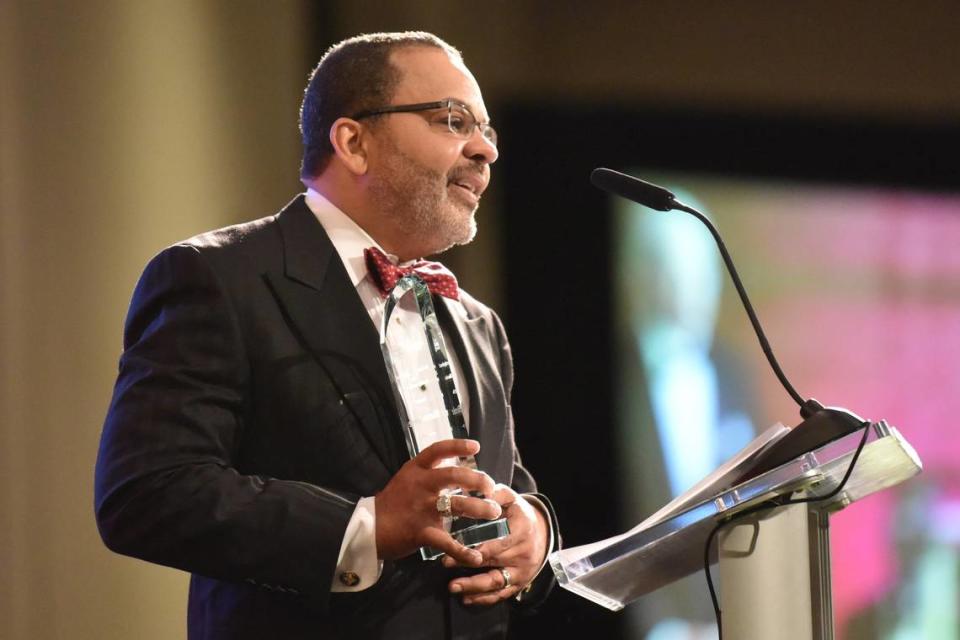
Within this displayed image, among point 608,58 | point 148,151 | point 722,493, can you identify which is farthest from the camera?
point 608,58

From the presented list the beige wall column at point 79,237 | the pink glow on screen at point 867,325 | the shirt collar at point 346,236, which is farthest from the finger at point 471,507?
the pink glow on screen at point 867,325

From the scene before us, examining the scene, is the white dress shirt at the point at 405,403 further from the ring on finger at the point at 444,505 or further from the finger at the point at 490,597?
the finger at the point at 490,597

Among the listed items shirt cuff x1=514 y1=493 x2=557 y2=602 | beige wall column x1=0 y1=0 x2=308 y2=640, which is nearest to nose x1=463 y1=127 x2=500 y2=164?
shirt cuff x1=514 y1=493 x2=557 y2=602

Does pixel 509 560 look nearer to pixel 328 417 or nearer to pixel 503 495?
pixel 503 495

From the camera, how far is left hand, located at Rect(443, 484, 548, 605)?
1.76 meters

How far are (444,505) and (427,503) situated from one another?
26mm

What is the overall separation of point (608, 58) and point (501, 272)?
3.55 feet

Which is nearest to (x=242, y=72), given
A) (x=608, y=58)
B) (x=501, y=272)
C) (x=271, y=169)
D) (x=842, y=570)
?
(x=271, y=169)

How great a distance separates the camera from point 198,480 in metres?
1.59

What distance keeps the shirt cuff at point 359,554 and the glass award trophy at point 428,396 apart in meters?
0.08

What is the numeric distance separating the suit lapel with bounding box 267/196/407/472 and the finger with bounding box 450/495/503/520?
0.27 m

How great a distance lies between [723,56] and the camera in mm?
4527

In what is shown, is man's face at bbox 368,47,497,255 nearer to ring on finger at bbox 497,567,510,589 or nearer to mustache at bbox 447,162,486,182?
mustache at bbox 447,162,486,182

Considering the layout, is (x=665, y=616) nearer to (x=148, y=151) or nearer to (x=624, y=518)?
(x=624, y=518)
